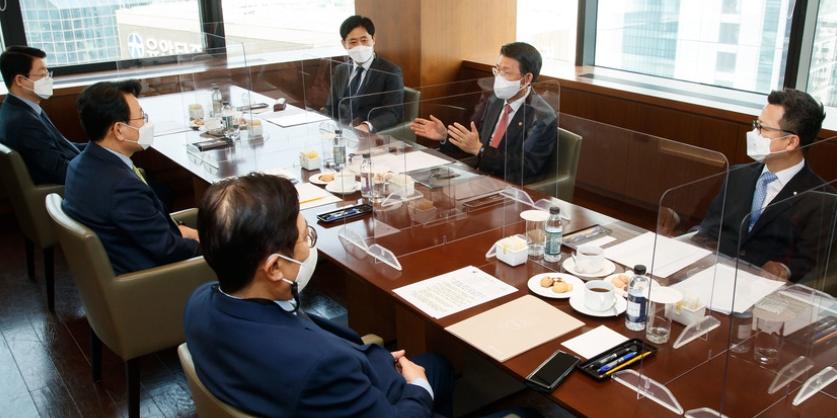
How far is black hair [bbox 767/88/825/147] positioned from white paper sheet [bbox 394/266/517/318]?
1169 mm

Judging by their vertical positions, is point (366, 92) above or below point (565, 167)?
above

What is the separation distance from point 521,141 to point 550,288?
3.37 ft

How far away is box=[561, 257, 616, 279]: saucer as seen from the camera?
2.33 m

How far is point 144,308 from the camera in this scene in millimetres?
2590

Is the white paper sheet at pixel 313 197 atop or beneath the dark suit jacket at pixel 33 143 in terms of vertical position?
beneath

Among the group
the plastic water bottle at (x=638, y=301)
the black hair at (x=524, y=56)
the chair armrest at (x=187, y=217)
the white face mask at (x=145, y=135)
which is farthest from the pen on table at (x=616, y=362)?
the chair armrest at (x=187, y=217)

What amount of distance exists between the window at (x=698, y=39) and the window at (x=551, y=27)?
0.74 feet

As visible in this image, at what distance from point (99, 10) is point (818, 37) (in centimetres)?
485

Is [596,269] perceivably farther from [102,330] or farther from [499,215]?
[102,330]

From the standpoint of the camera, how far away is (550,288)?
224cm

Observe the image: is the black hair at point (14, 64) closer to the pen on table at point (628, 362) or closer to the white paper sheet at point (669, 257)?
the white paper sheet at point (669, 257)

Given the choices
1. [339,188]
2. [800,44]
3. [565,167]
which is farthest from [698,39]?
[339,188]

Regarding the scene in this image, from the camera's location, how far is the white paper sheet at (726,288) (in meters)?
1.68

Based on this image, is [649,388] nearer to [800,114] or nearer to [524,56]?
[800,114]
